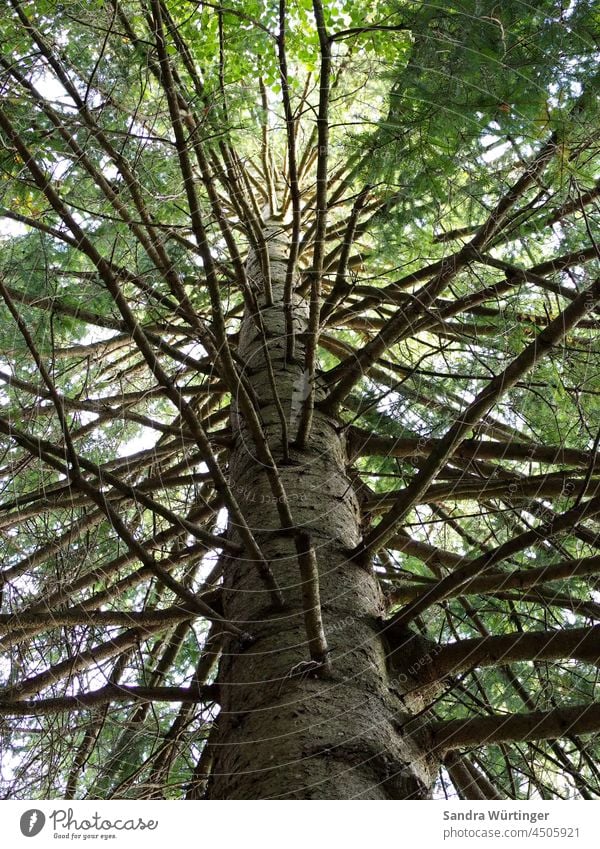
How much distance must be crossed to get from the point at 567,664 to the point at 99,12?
9.76ft

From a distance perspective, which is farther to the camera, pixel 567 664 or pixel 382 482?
pixel 382 482

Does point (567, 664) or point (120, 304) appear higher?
point (120, 304)

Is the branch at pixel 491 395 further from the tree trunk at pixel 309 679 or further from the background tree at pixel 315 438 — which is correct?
the tree trunk at pixel 309 679

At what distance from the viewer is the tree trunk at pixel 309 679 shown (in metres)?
1.59

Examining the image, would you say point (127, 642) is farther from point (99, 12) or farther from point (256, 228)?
point (99, 12)

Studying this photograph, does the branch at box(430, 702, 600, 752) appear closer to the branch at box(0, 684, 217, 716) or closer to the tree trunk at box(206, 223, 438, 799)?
the tree trunk at box(206, 223, 438, 799)

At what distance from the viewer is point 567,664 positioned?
3.16m

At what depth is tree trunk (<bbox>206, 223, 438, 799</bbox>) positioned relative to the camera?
1588 millimetres

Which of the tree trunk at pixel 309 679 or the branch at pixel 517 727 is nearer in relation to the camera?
the tree trunk at pixel 309 679

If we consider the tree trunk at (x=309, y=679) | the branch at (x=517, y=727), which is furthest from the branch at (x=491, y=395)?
the branch at (x=517, y=727)

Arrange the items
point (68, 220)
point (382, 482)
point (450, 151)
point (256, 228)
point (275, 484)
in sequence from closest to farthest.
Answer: point (68, 220), point (275, 484), point (450, 151), point (256, 228), point (382, 482)
